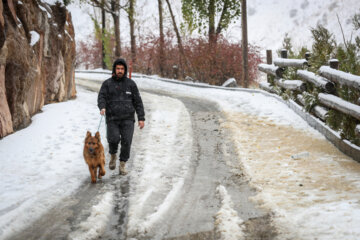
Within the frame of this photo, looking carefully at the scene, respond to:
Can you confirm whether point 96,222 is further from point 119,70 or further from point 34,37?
point 34,37

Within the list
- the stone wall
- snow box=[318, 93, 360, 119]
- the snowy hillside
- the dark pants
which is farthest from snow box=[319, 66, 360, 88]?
the snowy hillside

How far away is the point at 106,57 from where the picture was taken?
1246 inches

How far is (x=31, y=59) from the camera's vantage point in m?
10.3

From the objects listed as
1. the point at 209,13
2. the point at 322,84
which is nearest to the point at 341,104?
the point at 322,84

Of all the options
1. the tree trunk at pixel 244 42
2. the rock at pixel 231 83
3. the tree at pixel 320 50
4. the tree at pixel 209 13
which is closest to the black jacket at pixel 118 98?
the tree at pixel 320 50

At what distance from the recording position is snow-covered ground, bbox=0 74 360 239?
4.95 meters

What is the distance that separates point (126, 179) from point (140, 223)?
1.93m

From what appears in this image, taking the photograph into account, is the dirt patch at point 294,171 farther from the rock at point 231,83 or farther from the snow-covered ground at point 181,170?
the rock at point 231,83

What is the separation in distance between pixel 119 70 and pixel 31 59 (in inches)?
169

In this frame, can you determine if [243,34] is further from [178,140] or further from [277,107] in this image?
[178,140]

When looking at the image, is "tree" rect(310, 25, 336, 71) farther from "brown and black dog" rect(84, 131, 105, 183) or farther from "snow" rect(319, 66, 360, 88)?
"brown and black dog" rect(84, 131, 105, 183)

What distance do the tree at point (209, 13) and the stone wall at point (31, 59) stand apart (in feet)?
34.4

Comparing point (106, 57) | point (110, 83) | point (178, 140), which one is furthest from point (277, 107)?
point (106, 57)

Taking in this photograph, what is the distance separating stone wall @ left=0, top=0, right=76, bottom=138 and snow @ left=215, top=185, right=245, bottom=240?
18.4 ft
